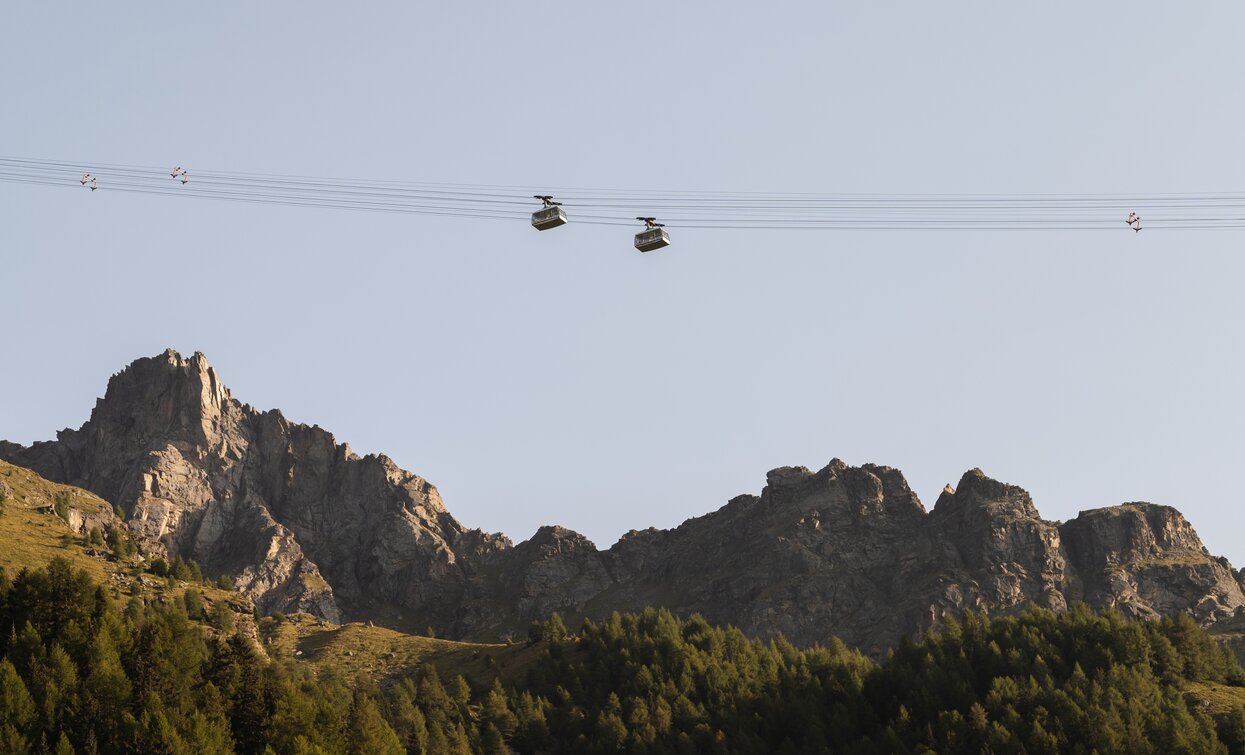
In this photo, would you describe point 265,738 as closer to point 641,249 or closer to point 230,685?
point 230,685

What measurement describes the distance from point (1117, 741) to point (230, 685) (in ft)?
395

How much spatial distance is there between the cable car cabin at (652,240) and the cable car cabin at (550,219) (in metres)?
6.11

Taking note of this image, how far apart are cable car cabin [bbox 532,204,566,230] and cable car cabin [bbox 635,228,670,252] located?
20.1ft

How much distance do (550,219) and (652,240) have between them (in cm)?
777

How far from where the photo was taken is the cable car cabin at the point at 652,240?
343 feet

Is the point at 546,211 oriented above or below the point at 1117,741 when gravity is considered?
above

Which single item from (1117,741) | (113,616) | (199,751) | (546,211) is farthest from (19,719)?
(1117,741)

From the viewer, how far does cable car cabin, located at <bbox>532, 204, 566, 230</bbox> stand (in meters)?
102

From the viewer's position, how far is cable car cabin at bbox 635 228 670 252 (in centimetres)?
10444

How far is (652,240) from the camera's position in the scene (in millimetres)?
104500

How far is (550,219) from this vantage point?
102 m

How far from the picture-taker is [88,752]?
140 meters

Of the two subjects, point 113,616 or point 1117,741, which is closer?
point 113,616

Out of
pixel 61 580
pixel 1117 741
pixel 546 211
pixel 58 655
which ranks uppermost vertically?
pixel 546 211
